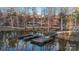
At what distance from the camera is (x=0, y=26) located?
2.52 m

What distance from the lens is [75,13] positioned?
2.50m

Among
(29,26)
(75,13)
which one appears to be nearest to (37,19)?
(29,26)

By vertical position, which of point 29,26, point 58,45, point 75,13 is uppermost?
point 75,13

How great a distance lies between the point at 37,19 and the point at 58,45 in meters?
0.42

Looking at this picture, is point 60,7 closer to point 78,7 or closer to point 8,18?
point 78,7

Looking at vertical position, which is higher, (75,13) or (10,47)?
(75,13)

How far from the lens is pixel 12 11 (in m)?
2.52
